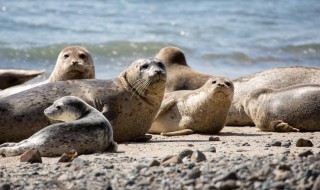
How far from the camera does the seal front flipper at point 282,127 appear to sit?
1002 cm

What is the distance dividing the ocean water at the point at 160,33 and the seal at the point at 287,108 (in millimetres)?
4638

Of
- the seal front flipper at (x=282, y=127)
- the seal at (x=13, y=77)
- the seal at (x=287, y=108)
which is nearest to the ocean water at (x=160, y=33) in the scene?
Answer: the seal at (x=13, y=77)

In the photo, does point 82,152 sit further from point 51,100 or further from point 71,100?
point 51,100

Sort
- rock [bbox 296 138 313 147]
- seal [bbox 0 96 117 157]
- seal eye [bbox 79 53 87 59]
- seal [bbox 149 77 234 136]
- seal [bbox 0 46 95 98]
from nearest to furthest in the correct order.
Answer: seal [bbox 0 96 117 157]
rock [bbox 296 138 313 147]
seal [bbox 149 77 234 136]
seal [bbox 0 46 95 98]
seal eye [bbox 79 53 87 59]

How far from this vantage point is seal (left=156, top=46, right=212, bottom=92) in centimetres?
1244

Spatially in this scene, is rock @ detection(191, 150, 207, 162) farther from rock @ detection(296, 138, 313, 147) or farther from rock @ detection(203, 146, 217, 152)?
rock @ detection(296, 138, 313, 147)

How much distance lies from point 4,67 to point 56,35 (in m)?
4.39

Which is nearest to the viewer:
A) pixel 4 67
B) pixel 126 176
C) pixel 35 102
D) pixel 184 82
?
pixel 126 176

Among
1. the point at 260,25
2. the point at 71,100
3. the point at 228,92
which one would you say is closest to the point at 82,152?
the point at 71,100

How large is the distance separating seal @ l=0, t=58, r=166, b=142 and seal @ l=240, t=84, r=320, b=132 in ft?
4.86

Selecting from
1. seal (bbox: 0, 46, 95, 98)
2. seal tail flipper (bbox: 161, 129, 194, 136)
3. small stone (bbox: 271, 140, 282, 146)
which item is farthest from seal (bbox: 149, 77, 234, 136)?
small stone (bbox: 271, 140, 282, 146)

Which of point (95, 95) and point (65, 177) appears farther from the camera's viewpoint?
point (95, 95)

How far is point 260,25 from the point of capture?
25.1m

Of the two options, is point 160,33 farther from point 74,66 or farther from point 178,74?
point 74,66
